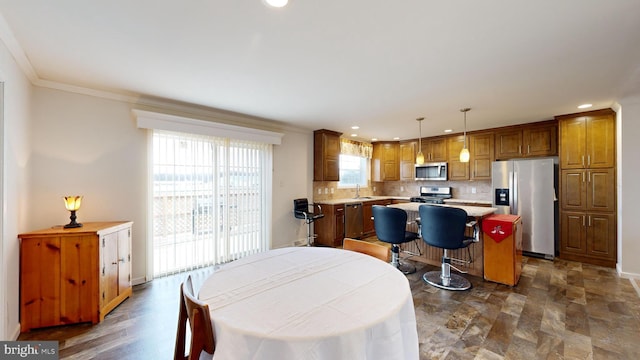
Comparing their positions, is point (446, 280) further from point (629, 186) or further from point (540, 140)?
point (540, 140)

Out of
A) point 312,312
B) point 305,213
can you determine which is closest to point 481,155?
point 305,213

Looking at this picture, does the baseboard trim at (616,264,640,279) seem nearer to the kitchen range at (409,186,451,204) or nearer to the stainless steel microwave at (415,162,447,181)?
the kitchen range at (409,186,451,204)

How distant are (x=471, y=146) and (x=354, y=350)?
5600mm

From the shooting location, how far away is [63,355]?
1917mm

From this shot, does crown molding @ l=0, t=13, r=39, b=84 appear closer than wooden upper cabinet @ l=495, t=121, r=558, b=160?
Yes

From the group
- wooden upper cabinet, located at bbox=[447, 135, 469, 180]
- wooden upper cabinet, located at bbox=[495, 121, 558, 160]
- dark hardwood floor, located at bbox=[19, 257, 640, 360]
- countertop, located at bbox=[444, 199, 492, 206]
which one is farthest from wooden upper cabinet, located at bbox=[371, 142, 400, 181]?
dark hardwood floor, located at bbox=[19, 257, 640, 360]

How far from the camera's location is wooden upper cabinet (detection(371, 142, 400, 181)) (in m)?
6.66

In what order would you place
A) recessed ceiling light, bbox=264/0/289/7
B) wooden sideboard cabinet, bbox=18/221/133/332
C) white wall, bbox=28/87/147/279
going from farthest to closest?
white wall, bbox=28/87/147/279 → wooden sideboard cabinet, bbox=18/221/133/332 → recessed ceiling light, bbox=264/0/289/7

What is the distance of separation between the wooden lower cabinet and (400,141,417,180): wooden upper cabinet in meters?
2.92

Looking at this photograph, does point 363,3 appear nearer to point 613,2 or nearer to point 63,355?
point 613,2

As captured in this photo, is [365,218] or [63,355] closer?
[63,355]

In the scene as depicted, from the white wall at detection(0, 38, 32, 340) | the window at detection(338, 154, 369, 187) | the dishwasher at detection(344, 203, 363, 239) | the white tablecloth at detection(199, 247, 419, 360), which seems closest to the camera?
the white tablecloth at detection(199, 247, 419, 360)

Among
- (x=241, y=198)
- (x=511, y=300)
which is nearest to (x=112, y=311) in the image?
(x=241, y=198)

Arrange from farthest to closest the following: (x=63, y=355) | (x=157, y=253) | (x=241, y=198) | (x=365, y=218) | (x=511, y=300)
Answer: (x=365, y=218)
(x=241, y=198)
(x=157, y=253)
(x=511, y=300)
(x=63, y=355)
